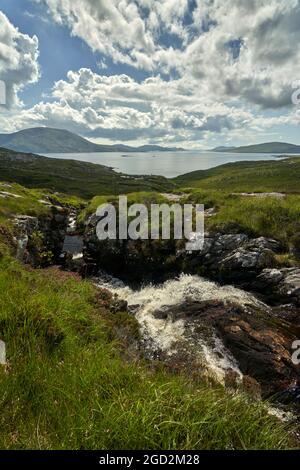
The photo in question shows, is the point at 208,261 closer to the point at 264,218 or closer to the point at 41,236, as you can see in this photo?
the point at 264,218

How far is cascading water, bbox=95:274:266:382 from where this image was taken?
13969 millimetres

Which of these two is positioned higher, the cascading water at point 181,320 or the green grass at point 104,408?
the green grass at point 104,408

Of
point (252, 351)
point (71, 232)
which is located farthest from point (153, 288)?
point (71, 232)

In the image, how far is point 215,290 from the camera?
789 inches

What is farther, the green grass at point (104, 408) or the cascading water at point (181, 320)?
the cascading water at point (181, 320)

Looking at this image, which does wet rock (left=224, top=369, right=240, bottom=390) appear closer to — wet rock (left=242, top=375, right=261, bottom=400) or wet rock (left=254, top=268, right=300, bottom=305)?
wet rock (left=242, top=375, right=261, bottom=400)

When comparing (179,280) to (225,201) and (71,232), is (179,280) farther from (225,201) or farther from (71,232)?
(71,232)

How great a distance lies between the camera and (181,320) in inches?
671

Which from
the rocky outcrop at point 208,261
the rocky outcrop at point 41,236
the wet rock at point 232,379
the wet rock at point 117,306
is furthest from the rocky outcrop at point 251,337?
the rocky outcrop at point 41,236

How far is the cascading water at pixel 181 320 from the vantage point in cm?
1397

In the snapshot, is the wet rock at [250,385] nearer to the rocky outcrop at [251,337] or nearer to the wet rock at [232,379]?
the rocky outcrop at [251,337]

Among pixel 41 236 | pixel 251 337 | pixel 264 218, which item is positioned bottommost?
pixel 251 337

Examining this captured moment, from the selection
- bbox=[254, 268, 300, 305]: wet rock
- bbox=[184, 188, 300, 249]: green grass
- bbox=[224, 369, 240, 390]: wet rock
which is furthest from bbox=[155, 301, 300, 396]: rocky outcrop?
bbox=[184, 188, 300, 249]: green grass

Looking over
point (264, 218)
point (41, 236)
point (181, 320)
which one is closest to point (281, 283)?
point (264, 218)
